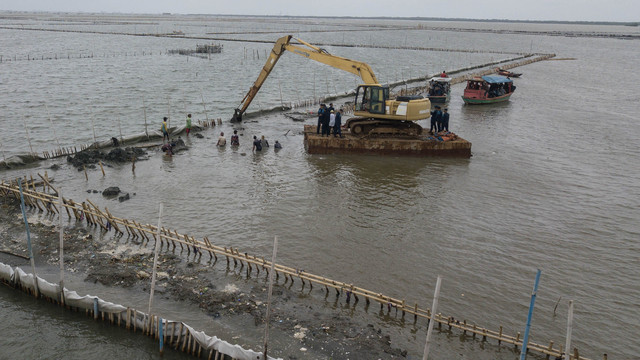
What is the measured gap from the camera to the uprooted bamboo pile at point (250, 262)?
939cm

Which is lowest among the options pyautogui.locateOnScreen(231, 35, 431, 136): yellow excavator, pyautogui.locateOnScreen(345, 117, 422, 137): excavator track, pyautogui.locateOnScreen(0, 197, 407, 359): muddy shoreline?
pyautogui.locateOnScreen(0, 197, 407, 359): muddy shoreline

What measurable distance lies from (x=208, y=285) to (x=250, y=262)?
3.85 ft

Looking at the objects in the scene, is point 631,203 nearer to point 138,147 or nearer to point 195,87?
point 138,147

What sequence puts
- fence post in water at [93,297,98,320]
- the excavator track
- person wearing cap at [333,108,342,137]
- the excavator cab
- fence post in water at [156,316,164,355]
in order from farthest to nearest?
the excavator track → person wearing cap at [333,108,342,137] → the excavator cab → fence post in water at [93,297,98,320] → fence post in water at [156,316,164,355]

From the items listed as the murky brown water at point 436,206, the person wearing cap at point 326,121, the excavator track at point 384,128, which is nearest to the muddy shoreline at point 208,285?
the murky brown water at point 436,206

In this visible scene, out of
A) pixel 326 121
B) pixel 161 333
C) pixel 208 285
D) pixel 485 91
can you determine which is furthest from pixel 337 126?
pixel 485 91

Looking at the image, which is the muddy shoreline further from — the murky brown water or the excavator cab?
the excavator cab

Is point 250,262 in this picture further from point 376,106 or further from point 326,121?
point 376,106

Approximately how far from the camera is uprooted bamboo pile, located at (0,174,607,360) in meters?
9.39

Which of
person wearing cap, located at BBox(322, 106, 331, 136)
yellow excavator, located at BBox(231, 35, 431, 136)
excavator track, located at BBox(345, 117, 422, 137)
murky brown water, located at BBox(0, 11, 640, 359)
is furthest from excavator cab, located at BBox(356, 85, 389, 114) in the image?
murky brown water, located at BBox(0, 11, 640, 359)

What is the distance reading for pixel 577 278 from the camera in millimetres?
12156

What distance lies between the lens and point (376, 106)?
21.2 metres

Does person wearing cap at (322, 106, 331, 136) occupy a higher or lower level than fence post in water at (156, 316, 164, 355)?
higher

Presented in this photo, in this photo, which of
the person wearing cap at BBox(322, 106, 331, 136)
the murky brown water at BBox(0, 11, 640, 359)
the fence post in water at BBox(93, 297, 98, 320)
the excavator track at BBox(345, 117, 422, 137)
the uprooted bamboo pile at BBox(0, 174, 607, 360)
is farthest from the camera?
the excavator track at BBox(345, 117, 422, 137)
